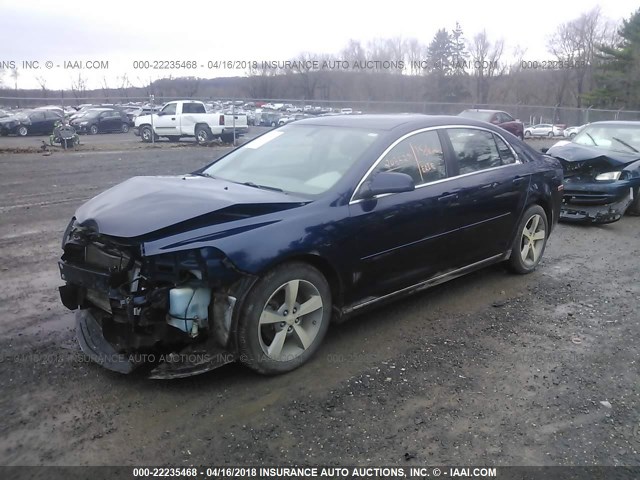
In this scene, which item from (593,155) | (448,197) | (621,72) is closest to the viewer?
(448,197)

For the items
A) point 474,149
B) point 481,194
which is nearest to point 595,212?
point 474,149

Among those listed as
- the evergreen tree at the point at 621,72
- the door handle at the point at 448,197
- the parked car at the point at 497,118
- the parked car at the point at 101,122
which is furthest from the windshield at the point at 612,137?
the evergreen tree at the point at 621,72

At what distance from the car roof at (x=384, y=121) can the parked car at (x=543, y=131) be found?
32998mm

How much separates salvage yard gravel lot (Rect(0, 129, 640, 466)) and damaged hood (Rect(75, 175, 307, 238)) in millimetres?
984

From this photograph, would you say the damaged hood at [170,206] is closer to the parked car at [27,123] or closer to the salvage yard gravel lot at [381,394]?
the salvage yard gravel lot at [381,394]

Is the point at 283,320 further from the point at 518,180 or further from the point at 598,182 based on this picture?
the point at 598,182

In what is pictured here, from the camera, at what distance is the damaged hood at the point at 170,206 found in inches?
125

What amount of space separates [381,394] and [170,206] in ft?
5.77

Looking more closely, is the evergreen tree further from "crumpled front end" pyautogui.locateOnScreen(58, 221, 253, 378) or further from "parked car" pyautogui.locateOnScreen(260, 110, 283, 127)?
"crumpled front end" pyautogui.locateOnScreen(58, 221, 253, 378)

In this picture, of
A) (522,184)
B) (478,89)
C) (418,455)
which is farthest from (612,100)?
(418,455)

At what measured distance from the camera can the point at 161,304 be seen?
10.1 feet

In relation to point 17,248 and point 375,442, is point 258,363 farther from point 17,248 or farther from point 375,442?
point 17,248

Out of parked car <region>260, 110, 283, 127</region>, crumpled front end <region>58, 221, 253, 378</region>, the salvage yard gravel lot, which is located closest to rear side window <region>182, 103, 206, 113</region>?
parked car <region>260, 110, 283, 127</region>

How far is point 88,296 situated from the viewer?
352cm
